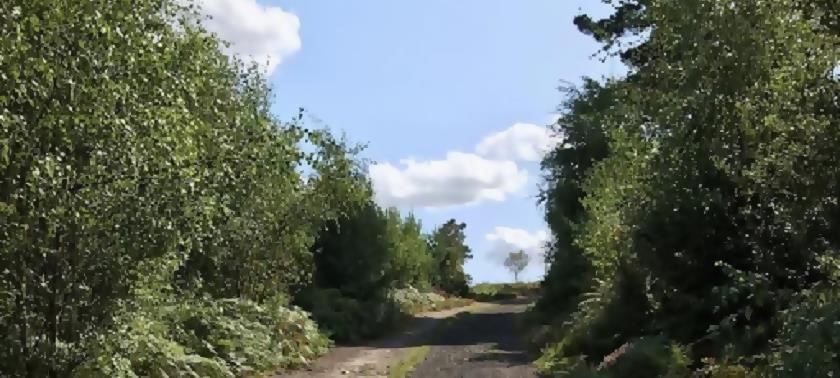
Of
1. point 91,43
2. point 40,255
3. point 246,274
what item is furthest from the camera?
point 246,274

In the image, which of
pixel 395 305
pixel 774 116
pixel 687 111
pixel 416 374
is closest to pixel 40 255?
pixel 774 116

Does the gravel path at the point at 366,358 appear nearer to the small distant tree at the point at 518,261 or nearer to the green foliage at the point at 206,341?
the green foliage at the point at 206,341

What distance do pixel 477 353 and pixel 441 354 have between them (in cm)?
109

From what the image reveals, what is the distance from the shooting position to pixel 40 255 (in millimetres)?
9773

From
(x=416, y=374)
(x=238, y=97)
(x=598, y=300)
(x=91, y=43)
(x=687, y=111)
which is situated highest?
(x=238, y=97)

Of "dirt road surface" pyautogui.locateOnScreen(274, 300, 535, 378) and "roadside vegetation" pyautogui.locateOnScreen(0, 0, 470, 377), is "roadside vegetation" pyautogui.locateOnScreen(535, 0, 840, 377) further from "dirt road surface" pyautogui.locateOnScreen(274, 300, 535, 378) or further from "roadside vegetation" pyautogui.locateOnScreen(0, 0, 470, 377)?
"roadside vegetation" pyautogui.locateOnScreen(0, 0, 470, 377)

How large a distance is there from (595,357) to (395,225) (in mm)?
27544

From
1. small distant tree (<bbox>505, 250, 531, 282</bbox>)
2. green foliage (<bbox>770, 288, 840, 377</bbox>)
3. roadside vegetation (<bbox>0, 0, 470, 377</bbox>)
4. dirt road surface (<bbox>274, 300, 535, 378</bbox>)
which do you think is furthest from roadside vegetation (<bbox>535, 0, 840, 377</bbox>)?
small distant tree (<bbox>505, 250, 531, 282</bbox>)

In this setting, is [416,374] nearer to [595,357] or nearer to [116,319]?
[595,357]

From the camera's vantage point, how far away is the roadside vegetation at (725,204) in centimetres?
980

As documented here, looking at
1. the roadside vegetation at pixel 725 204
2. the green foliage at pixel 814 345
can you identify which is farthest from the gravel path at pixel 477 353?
the green foliage at pixel 814 345

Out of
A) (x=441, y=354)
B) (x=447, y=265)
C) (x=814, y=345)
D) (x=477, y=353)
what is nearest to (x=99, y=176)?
(x=814, y=345)

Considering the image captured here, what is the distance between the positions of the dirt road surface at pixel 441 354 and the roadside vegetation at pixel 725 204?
6.09ft

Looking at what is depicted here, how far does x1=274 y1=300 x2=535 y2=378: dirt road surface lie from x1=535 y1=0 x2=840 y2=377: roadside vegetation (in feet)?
6.09
